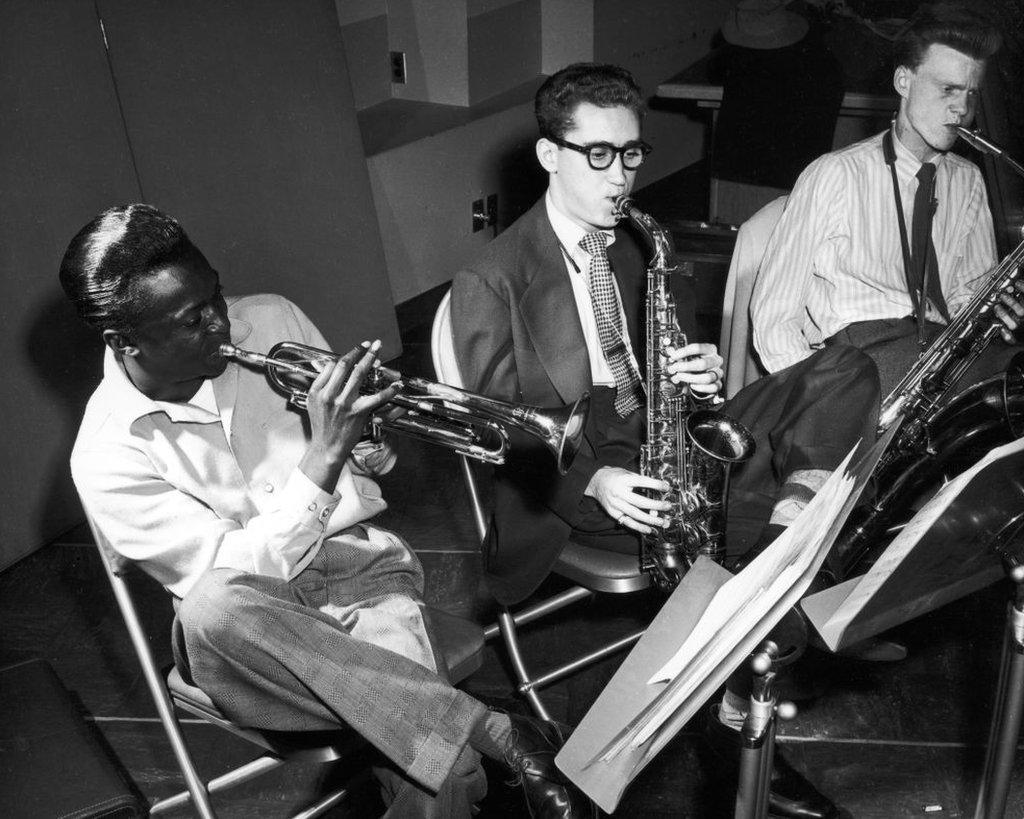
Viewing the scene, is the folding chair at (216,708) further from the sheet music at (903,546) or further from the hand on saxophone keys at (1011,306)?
the hand on saxophone keys at (1011,306)

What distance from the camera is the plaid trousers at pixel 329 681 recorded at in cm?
173

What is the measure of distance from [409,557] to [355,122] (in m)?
2.41

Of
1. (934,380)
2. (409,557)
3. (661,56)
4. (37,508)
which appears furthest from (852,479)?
(661,56)

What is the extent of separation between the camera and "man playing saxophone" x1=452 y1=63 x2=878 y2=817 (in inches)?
83.4

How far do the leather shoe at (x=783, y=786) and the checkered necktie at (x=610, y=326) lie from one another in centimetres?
68

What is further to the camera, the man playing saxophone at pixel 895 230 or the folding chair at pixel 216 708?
the man playing saxophone at pixel 895 230

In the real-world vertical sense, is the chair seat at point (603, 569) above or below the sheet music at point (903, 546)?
below

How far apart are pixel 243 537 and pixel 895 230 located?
1.79 m

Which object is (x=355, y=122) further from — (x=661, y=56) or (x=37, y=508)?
(x=661, y=56)

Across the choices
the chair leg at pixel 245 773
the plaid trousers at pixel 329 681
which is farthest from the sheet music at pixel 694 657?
the chair leg at pixel 245 773

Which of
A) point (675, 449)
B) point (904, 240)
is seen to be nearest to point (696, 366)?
point (675, 449)

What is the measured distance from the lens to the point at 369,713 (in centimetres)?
176

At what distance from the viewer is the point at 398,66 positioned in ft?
17.1

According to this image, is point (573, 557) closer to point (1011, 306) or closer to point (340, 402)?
point (340, 402)
